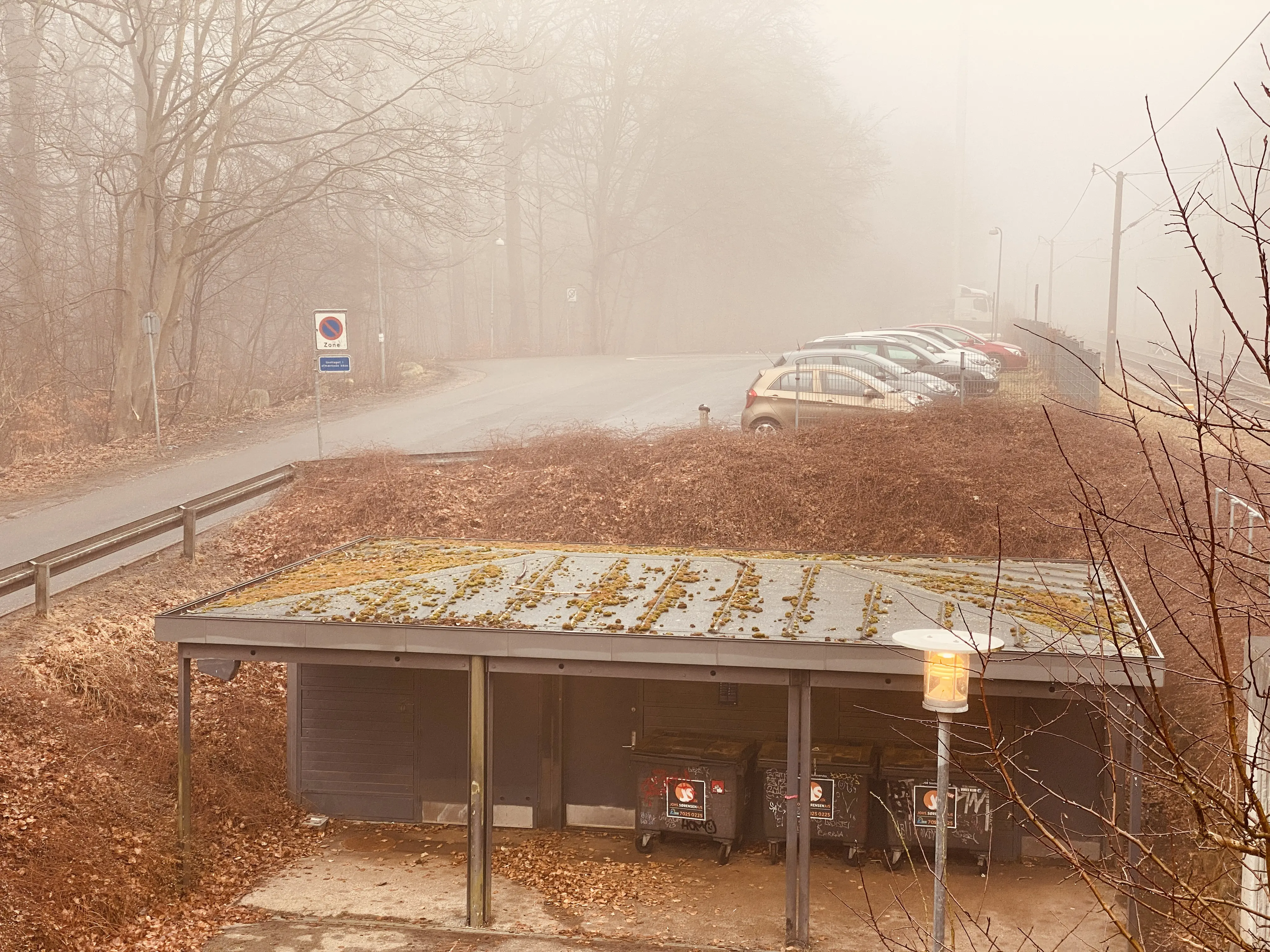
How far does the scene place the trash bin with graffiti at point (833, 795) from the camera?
40.5 ft

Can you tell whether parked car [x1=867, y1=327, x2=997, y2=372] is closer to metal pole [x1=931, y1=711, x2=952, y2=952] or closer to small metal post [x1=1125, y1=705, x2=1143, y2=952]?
small metal post [x1=1125, y1=705, x2=1143, y2=952]

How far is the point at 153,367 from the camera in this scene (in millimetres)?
23328

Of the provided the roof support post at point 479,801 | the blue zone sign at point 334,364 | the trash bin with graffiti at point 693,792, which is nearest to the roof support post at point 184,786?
the roof support post at point 479,801

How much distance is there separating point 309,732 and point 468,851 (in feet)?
12.5

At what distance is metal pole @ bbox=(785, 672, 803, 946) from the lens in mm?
10688

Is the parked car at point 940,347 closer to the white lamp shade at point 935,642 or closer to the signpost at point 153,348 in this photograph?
the signpost at point 153,348

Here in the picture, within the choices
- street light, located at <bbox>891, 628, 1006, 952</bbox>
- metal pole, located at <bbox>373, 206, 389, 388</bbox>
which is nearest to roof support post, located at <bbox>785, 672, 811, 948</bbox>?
street light, located at <bbox>891, 628, 1006, 952</bbox>

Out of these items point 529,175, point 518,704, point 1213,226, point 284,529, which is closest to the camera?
point 518,704

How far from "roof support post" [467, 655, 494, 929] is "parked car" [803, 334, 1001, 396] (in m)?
14.6

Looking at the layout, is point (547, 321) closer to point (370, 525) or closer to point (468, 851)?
point (370, 525)

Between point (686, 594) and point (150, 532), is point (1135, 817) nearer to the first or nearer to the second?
point (686, 594)

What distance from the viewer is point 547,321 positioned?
220 feet

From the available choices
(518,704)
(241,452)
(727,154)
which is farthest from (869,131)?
(518,704)

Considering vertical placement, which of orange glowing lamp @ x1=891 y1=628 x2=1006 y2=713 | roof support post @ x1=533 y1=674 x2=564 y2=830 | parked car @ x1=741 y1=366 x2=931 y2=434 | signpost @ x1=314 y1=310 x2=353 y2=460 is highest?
signpost @ x1=314 y1=310 x2=353 y2=460
